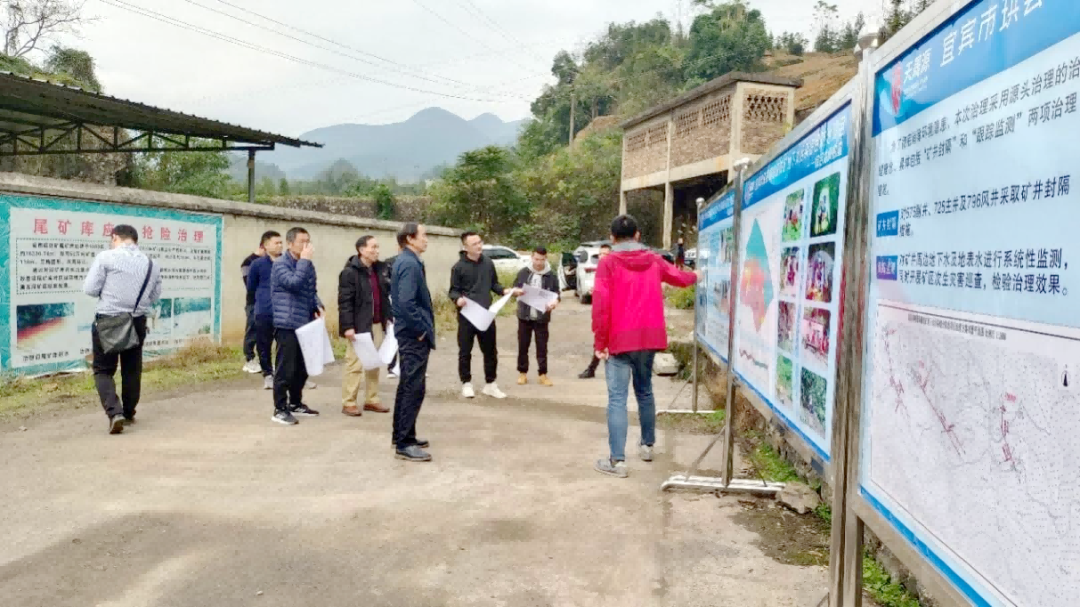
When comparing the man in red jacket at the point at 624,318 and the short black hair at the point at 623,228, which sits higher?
the short black hair at the point at 623,228

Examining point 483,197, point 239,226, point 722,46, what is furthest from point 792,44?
point 239,226

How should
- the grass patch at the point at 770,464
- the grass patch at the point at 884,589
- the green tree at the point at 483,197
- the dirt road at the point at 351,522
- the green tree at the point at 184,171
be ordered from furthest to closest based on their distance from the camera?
the green tree at the point at 483,197, the green tree at the point at 184,171, the grass patch at the point at 770,464, the dirt road at the point at 351,522, the grass patch at the point at 884,589

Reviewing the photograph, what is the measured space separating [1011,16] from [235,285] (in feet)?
33.4

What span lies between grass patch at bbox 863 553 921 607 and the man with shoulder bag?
5.25 metres

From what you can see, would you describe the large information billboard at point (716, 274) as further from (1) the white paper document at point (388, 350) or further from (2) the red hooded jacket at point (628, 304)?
(1) the white paper document at point (388, 350)

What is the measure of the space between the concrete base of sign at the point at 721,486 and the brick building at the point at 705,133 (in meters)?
13.2

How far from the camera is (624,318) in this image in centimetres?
512

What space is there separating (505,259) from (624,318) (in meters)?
18.3

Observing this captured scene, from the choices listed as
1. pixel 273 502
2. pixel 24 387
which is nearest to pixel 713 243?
→ pixel 273 502

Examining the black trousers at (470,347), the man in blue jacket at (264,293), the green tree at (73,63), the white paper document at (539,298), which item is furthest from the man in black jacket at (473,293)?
the green tree at (73,63)

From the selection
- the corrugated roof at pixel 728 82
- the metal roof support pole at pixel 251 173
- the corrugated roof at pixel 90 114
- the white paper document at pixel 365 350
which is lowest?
the white paper document at pixel 365 350

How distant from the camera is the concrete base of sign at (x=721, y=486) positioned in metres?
4.69

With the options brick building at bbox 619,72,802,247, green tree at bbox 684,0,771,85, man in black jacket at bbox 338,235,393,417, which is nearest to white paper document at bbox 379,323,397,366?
man in black jacket at bbox 338,235,393,417

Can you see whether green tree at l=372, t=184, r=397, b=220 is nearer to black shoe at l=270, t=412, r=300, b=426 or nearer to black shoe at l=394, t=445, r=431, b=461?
black shoe at l=270, t=412, r=300, b=426
